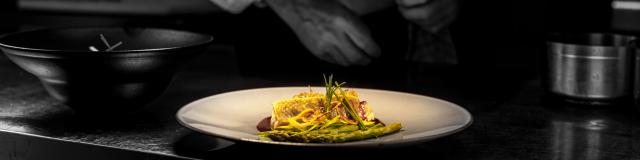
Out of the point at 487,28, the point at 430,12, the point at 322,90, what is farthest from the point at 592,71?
the point at 487,28

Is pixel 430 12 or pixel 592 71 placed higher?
pixel 430 12

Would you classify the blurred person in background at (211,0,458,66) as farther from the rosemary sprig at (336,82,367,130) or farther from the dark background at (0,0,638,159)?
the rosemary sprig at (336,82,367,130)

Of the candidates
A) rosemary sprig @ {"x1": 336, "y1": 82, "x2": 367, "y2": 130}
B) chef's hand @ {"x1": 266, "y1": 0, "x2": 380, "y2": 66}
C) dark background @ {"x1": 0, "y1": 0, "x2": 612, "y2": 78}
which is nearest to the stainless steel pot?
A: rosemary sprig @ {"x1": 336, "y1": 82, "x2": 367, "y2": 130}

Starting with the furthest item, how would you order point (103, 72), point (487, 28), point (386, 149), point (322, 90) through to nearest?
point (487, 28) → point (322, 90) → point (103, 72) → point (386, 149)

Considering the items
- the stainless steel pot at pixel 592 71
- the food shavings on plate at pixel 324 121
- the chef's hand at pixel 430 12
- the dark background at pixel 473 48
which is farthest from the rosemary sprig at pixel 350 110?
the chef's hand at pixel 430 12

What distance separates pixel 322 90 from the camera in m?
1.39

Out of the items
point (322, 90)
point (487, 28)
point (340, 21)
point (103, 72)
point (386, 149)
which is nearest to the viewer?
point (386, 149)

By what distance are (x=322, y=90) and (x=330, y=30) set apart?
734mm

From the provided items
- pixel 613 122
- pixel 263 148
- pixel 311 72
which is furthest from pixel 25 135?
pixel 613 122

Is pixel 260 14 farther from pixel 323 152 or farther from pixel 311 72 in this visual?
pixel 323 152

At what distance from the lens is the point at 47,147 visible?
1220 mm

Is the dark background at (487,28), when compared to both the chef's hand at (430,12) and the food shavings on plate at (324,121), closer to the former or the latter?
the chef's hand at (430,12)

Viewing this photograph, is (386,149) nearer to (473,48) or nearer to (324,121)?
(324,121)

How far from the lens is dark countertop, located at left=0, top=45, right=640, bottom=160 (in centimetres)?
114
